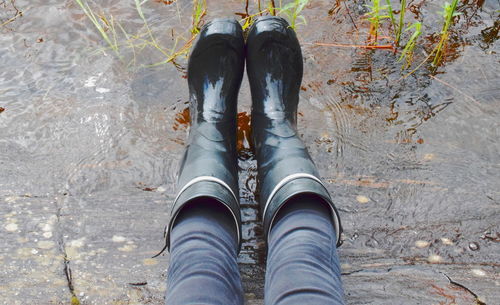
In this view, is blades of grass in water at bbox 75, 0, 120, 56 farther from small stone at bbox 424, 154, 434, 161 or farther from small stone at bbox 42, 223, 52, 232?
small stone at bbox 424, 154, 434, 161

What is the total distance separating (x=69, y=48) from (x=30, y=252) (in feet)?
2.94

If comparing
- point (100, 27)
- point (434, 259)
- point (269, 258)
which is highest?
point (100, 27)

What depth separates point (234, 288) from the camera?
1.16 metres

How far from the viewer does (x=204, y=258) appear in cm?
116

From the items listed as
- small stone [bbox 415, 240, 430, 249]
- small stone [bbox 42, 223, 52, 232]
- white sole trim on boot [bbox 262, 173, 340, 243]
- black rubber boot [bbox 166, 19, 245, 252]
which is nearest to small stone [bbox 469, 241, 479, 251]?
small stone [bbox 415, 240, 430, 249]

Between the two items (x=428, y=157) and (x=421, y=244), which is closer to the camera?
(x=421, y=244)

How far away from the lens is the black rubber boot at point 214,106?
1407mm

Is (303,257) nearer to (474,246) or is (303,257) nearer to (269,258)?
(269,258)

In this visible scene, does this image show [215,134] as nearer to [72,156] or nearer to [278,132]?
[278,132]

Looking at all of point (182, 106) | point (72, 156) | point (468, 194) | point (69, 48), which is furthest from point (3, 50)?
point (468, 194)

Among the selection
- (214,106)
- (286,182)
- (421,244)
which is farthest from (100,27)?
(421,244)

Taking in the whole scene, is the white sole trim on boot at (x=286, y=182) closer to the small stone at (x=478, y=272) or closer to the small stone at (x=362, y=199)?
the small stone at (x=362, y=199)

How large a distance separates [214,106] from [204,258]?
2.09 feet

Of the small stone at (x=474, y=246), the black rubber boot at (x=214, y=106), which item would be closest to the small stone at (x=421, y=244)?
the small stone at (x=474, y=246)
